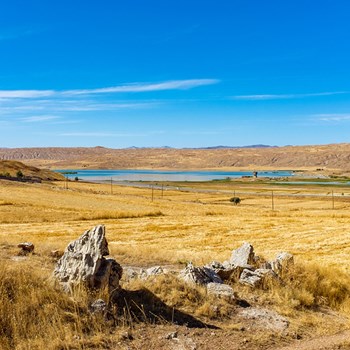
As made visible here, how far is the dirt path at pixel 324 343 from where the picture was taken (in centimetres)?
877

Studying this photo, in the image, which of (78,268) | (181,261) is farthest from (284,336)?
(181,261)

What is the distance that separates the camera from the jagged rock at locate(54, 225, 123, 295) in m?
9.67

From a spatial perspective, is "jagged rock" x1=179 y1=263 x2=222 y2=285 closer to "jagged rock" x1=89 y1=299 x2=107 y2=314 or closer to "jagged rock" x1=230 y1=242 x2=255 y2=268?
A: "jagged rock" x1=230 y1=242 x2=255 y2=268

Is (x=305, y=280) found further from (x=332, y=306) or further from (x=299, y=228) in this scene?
(x=299, y=228)

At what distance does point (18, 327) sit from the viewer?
799 cm

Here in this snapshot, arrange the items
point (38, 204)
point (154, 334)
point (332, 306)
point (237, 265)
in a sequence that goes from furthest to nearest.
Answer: point (38, 204)
point (237, 265)
point (332, 306)
point (154, 334)

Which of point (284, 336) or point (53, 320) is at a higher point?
point (53, 320)

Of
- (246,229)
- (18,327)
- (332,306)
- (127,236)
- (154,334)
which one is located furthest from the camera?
(246,229)

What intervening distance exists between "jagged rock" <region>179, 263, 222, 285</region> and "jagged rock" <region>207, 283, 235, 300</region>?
0.91 feet

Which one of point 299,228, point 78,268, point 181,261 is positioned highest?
point 78,268

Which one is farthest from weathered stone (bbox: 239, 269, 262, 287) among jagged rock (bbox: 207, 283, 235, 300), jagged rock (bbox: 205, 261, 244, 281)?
jagged rock (bbox: 207, 283, 235, 300)

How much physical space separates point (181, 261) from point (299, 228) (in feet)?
87.1

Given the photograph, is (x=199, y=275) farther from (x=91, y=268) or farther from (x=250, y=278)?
(x=91, y=268)

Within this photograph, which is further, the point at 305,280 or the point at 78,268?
the point at 305,280
